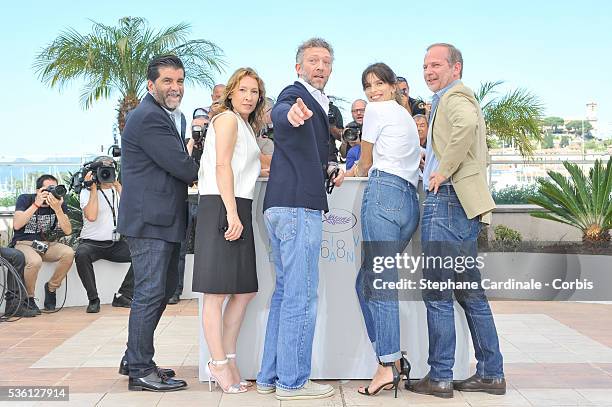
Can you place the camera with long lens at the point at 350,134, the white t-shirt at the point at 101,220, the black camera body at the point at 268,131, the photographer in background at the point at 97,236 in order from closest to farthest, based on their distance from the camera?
the black camera body at the point at 268,131
the camera with long lens at the point at 350,134
the photographer in background at the point at 97,236
the white t-shirt at the point at 101,220

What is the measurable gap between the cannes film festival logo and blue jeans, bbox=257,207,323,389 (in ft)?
1.06

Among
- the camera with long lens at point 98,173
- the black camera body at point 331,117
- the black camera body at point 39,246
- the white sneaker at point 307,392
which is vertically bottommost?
the white sneaker at point 307,392

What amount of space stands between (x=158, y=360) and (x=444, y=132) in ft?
8.53

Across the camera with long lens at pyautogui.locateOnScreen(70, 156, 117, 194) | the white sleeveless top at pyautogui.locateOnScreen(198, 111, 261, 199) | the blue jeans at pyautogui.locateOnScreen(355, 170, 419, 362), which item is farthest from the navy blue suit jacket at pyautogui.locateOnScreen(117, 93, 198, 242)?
the camera with long lens at pyautogui.locateOnScreen(70, 156, 117, 194)

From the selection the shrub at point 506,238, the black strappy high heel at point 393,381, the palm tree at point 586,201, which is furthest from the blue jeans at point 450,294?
the shrub at point 506,238

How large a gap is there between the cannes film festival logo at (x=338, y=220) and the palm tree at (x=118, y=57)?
11.1m

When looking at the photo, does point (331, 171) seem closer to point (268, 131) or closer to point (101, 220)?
point (268, 131)

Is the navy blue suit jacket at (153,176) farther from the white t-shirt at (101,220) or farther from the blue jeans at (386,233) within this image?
the white t-shirt at (101,220)

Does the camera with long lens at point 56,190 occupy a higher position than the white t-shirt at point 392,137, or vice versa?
the white t-shirt at point 392,137

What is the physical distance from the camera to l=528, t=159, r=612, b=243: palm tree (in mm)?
11930

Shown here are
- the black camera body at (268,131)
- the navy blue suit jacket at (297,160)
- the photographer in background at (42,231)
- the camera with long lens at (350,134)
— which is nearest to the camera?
the navy blue suit jacket at (297,160)

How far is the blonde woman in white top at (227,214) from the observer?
4859mm

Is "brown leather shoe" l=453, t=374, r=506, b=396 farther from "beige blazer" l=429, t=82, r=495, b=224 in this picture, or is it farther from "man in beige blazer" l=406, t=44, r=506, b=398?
"beige blazer" l=429, t=82, r=495, b=224

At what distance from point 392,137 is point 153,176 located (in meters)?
1.34
